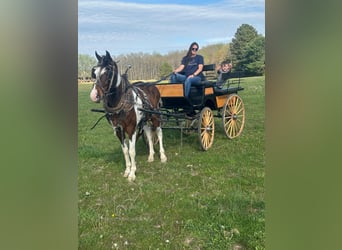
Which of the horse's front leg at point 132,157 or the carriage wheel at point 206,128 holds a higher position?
the carriage wheel at point 206,128

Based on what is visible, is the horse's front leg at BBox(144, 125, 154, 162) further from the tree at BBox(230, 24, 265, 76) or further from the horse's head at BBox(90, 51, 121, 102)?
the tree at BBox(230, 24, 265, 76)

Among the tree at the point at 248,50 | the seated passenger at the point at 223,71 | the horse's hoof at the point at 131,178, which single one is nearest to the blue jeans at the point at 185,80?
the seated passenger at the point at 223,71

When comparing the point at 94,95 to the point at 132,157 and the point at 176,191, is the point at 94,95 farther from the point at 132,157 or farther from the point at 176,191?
the point at 176,191

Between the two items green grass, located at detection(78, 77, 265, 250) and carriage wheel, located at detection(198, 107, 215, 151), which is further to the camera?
carriage wheel, located at detection(198, 107, 215, 151)

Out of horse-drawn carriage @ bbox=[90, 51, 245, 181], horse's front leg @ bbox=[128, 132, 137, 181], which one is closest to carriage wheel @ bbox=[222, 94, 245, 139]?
horse-drawn carriage @ bbox=[90, 51, 245, 181]

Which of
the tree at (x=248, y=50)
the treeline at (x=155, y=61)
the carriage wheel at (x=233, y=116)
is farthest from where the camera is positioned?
the carriage wheel at (x=233, y=116)

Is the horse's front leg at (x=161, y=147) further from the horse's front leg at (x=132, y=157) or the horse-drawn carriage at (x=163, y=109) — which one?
the horse's front leg at (x=132, y=157)

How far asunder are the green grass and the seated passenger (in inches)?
5.3

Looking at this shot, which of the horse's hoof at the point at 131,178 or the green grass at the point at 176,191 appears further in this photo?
the horse's hoof at the point at 131,178

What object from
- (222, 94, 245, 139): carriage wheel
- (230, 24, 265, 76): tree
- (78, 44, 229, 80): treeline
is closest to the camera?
(230, 24, 265, 76): tree

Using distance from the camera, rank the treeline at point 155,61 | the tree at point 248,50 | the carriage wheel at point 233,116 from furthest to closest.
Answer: the carriage wheel at point 233,116, the treeline at point 155,61, the tree at point 248,50

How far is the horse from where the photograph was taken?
1.87 metres

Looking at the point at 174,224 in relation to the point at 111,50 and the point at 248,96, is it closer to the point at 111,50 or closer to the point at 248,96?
the point at 248,96

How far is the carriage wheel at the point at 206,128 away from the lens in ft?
6.45
